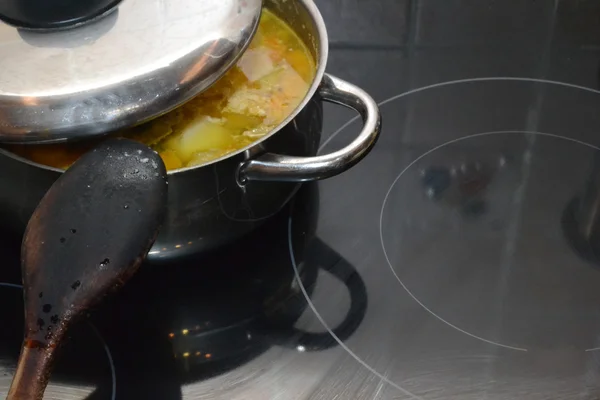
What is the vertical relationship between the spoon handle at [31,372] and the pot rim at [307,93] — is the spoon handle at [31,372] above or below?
below

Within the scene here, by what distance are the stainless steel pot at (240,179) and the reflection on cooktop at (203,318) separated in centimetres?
3

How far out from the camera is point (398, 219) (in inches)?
26.5

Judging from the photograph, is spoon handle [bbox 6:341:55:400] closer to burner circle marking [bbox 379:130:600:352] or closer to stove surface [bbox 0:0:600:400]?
stove surface [bbox 0:0:600:400]

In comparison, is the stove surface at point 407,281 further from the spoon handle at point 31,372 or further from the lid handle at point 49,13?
the lid handle at point 49,13

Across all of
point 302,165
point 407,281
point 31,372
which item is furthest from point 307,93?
point 31,372

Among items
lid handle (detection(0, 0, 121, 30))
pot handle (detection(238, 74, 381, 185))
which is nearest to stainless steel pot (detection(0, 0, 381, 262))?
pot handle (detection(238, 74, 381, 185))

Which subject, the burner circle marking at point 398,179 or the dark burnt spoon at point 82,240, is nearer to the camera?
the dark burnt spoon at point 82,240

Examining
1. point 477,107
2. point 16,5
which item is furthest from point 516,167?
point 16,5

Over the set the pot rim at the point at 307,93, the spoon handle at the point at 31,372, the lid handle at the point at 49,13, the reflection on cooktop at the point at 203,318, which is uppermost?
the lid handle at the point at 49,13

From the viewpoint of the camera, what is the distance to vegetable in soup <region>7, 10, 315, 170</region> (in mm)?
624

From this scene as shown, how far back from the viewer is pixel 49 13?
22.8 inches

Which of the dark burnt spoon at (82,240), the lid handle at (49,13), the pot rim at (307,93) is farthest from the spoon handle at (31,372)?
the lid handle at (49,13)

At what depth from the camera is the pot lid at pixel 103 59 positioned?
547 mm

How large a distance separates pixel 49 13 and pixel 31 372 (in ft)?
0.93
